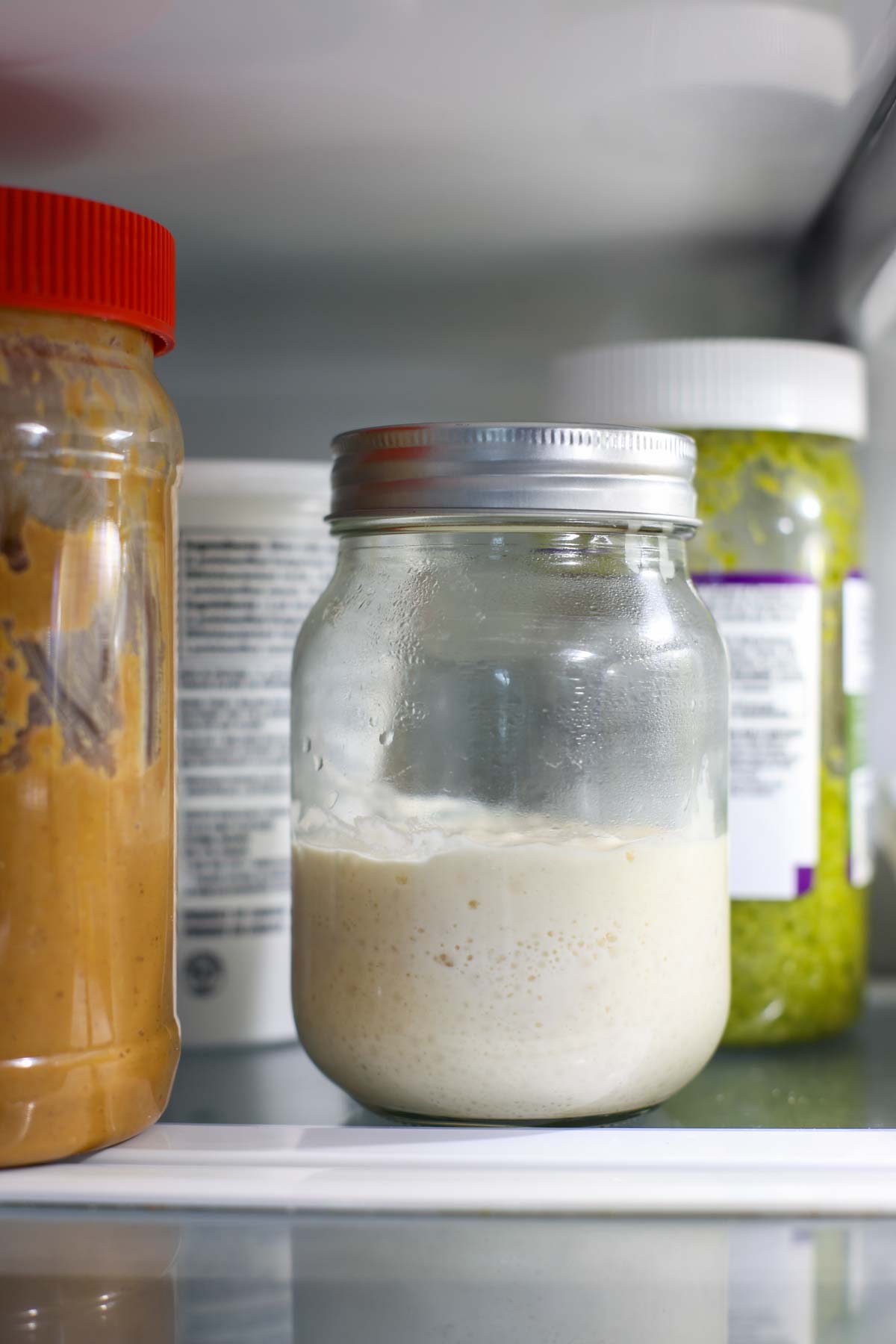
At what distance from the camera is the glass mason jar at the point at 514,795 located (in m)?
0.47

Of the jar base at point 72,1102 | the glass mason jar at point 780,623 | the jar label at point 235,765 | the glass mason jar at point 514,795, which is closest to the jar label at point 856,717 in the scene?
the glass mason jar at point 780,623

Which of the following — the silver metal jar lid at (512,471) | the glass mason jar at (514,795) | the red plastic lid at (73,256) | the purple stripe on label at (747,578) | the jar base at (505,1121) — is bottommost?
the jar base at (505,1121)

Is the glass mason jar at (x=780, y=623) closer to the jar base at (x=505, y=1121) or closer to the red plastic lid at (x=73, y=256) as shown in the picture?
the jar base at (x=505, y=1121)

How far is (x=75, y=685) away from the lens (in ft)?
1.36

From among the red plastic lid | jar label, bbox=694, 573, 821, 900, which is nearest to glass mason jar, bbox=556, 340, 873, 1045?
jar label, bbox=694, 573, 821, 900

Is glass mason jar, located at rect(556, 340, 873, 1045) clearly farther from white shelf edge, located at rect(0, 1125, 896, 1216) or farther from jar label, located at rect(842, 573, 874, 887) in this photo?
white shelf edge, located at rect(0, 1125, 896, 1216)

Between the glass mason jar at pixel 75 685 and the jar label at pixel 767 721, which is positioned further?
the jar label at pixel 767 721

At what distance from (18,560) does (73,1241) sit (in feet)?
0.64

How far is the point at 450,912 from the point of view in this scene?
47 centimetres

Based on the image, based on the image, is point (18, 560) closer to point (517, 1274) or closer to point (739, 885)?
point (517, 1274)

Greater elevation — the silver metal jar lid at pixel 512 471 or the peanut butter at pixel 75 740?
the silver metal jar lid at pixel 512 471

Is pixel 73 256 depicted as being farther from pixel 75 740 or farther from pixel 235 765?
pixel 235 765

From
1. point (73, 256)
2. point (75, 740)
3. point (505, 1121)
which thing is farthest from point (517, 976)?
point (73, 256)

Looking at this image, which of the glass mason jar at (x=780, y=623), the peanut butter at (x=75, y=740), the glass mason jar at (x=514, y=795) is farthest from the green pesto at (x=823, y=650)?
the peanut butter at (x=75, y=740)
